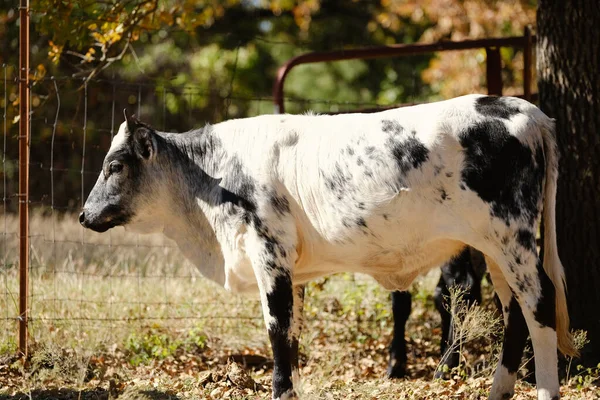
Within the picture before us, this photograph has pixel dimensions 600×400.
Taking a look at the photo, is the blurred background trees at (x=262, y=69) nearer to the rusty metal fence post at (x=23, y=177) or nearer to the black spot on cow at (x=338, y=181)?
the rusty metal fence post at (x=23, y=177)

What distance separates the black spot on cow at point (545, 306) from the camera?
4.95 meters

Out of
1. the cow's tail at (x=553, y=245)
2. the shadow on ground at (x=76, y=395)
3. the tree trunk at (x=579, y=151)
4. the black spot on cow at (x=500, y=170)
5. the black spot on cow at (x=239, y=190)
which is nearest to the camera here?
the black spot on cow at (x=500, y=170)

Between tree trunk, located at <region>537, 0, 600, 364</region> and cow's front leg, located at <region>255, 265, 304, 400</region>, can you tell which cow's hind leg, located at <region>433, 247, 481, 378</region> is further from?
cow's front leg, located at <region>255, 265, 304, 400</region>

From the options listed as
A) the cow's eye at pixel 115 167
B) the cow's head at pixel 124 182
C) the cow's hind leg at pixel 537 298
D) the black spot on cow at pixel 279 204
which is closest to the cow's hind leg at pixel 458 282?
the cow's hind leg at pixel 537 298

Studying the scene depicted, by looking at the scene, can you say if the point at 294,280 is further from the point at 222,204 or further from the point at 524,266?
the point at 524,266

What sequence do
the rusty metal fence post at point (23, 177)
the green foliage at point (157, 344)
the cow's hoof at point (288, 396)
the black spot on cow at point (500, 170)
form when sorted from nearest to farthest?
the black spot on cow at point (500, 170) < the cow's hoof at point (288, 396) < the rusty metal fence post at point (23, 177) < the green foliage at point (157, 344)

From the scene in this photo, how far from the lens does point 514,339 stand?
5.34 metres

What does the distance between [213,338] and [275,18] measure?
1198 cm

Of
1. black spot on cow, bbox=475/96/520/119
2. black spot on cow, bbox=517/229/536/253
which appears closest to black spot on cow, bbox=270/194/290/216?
black spot on cow, bbox=475/96/520/119

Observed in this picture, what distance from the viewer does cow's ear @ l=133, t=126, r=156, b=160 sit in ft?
18.7

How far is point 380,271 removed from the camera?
543 centimetres

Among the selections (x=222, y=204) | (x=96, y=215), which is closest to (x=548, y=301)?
(x=222, y=204)

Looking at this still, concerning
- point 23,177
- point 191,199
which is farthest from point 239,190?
point 23,177

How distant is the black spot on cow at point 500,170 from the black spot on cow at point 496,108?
52 millimetres
